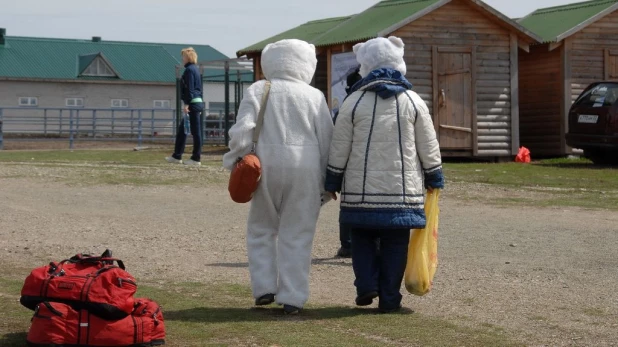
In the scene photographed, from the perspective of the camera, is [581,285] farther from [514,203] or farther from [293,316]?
[514,203]

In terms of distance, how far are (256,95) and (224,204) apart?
7096mm

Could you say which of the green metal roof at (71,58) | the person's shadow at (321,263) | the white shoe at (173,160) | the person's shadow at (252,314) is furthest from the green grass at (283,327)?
the green metal roof at (71,58)

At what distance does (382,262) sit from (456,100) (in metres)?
17.7

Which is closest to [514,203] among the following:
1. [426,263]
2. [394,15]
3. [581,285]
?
[581,285]

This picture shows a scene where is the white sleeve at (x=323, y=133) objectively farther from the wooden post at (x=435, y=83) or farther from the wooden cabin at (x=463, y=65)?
the wooden post at (x=435, y=83)

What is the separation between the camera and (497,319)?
6688mm

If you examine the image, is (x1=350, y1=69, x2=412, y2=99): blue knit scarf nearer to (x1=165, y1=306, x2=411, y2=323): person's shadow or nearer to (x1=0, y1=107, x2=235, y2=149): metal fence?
Result: (x1=165, y1=306, x2=411, y2=323): person's shadow

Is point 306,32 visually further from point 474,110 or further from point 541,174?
point 541,174

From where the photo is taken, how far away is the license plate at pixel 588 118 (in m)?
21.7

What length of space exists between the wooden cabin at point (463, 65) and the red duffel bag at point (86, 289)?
58.1 ft

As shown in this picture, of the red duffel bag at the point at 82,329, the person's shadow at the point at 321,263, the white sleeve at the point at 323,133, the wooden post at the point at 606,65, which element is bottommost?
the red duffel bag at the point at 82,329

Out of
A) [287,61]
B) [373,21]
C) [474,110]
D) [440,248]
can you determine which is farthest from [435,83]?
[287,61]

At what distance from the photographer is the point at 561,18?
89.7 feet

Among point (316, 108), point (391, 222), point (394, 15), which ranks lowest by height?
point (391, 222)
